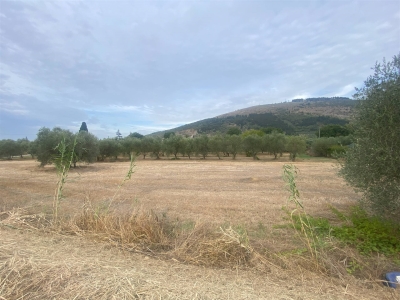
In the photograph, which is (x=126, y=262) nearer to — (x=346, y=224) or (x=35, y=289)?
(x=35, y=289)

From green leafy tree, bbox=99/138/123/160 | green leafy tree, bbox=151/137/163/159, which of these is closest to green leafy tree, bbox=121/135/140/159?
green leafy tree, bbox=99/138/123/160

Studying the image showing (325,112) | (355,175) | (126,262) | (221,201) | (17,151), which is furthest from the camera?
(325,112)

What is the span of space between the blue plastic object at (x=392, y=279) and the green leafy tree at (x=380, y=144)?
5.91ft

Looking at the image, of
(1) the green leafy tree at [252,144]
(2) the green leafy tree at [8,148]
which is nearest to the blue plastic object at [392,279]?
(1) the green leafy tree at [252,144]

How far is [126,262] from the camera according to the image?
388cm

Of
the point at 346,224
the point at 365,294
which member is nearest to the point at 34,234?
the point at 365,294

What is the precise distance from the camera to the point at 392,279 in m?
3.66

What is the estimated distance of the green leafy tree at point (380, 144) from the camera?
202 inches

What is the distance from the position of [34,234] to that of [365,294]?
5.63 metres

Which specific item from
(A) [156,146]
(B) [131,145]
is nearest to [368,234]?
(A) [156,146]

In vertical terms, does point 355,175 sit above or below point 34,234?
above

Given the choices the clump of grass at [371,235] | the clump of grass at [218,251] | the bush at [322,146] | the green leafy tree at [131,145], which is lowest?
the clump of grass at [371,235]

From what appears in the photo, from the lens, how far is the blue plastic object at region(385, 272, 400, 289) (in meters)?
3.53

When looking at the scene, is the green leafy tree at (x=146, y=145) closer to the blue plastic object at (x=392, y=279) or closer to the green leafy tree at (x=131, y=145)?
the green leafy tree at (x=131, y=145)
